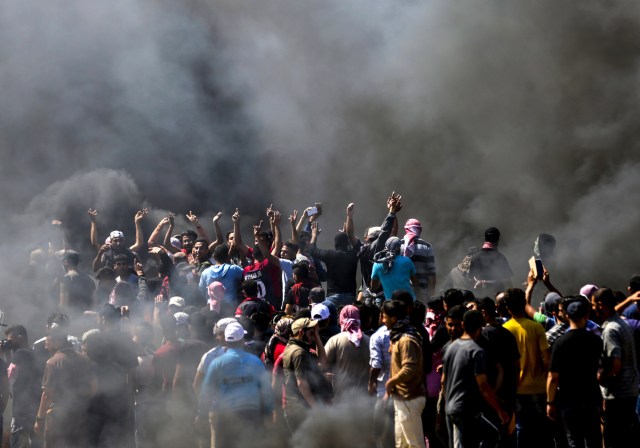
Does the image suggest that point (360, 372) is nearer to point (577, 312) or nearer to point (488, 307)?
point (488, 307)

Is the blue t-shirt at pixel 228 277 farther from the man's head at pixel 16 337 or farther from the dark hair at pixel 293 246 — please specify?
the man's head at pixel 16 337

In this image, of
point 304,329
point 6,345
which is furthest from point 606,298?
point 6,345

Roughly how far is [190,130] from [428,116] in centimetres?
397

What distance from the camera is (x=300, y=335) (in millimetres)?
6965

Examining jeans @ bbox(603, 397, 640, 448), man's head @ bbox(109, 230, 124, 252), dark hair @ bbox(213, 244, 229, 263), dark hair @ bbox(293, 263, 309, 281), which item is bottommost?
jeans @ bbox(603, 397, 640, 448)

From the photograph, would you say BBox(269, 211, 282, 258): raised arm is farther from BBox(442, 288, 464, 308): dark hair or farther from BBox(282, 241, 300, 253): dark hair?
BBox(442, 288, 464, 308): dark hair

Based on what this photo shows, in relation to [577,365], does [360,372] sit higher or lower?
higher

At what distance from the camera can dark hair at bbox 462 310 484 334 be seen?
6145 millimetres

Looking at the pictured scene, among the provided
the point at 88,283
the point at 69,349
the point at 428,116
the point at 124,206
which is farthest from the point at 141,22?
the point at 69,349

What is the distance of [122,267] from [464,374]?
5.20m

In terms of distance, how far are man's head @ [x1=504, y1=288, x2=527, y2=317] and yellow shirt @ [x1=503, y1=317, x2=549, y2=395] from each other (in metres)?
0.06

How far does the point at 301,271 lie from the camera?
934cm

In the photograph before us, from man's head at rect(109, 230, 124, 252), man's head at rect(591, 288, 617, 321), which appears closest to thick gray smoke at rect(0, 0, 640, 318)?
man's head at rect(109, 230, 124, 252)

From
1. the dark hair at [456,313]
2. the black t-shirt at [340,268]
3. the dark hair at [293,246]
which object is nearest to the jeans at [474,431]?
the dark hair at [456,313]
